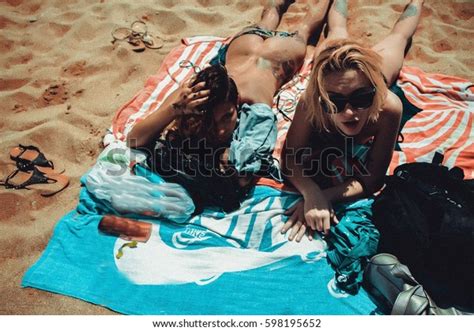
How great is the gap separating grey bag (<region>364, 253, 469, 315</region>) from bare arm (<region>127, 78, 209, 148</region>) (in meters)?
1.51

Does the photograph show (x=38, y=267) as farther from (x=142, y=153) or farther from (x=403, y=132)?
(x=403, y=132)

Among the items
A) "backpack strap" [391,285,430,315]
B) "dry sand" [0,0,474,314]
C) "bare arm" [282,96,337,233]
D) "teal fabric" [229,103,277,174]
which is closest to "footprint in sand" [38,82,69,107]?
"dry sand" [0,0,474,314]

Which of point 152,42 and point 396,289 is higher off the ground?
point 152,42

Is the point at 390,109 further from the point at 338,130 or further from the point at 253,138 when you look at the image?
the point at 253,138

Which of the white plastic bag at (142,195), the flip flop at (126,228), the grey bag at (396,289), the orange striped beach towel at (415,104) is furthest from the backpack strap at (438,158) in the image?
the flip flop at (126,228)


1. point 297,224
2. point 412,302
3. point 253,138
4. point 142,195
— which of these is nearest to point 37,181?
point 142,195

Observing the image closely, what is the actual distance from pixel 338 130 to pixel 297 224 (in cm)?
71

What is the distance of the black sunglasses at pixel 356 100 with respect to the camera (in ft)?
7.25

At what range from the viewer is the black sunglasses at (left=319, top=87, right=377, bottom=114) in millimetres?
2211

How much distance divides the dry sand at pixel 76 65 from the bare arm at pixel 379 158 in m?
1.65

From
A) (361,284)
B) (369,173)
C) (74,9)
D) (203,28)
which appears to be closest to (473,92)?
(369,173)

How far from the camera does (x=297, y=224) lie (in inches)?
99.7

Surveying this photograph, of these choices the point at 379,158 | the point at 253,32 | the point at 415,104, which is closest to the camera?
the point at 379,158

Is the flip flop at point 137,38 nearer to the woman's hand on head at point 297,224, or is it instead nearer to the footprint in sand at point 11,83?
the footprint in sand at point 11,83
